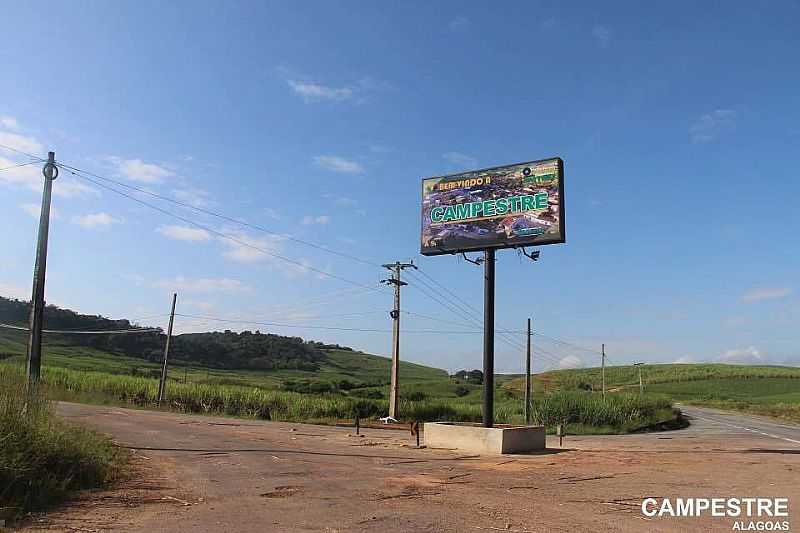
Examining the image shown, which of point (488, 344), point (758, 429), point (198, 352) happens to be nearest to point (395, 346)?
point (488, 344)

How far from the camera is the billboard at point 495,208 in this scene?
2567cm

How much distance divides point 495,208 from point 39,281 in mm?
16734

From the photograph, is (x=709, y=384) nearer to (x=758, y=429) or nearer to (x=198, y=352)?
(x=758, y=429)

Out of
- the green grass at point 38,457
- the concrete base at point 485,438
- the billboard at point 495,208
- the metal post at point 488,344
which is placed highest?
the billboard at point 495,208

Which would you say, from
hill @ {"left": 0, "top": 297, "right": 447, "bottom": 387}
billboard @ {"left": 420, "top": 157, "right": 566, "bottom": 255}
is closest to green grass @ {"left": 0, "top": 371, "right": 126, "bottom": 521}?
billboard @ {"left": 420, "top": 157, "right": 566, "bottom": 255}

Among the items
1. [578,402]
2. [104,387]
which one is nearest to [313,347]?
[104,387]

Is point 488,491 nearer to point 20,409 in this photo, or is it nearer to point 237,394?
point 20,409

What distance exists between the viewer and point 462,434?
975 inches

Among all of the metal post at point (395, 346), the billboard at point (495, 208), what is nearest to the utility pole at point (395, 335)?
the metal post at point (395, 346)

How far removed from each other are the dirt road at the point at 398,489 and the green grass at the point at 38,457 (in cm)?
51

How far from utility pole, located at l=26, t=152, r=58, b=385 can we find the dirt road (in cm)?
399

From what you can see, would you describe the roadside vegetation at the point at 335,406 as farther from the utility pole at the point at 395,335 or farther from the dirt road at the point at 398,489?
the dirt road at the point at 398,489

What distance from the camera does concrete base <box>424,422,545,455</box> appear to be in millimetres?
23625

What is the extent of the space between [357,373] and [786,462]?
120m
